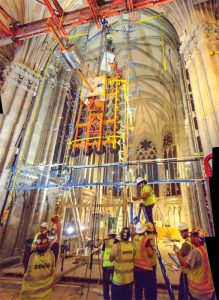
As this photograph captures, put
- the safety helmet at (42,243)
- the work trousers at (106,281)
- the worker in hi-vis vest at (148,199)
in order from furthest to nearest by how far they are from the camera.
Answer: the worker in hi-vis vest at (148,199)
the work trousers at (106,281)
the safety helmet at (42,243)

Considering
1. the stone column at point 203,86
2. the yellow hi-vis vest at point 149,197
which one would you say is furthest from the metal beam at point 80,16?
the yellow hi-vis vest at point 149,197

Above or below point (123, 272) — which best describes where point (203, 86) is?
above

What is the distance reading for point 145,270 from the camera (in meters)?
3.89

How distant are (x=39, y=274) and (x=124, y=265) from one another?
5.19 feet

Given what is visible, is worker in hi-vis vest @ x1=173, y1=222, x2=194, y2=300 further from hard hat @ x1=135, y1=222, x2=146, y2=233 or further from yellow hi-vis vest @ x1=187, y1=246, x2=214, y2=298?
hard hat @ x1=135, y1=222, x2=146, y2=233

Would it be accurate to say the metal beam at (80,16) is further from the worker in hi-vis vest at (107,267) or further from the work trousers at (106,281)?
the work trousers at (106,281)

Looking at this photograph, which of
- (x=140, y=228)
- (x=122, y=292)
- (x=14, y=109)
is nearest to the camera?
(x=122, y=292)

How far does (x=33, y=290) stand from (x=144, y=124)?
23.5 meters

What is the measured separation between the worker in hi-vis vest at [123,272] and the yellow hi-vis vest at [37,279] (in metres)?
1.25

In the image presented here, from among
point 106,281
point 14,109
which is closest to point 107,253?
point 106,281

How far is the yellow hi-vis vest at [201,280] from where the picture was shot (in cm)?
330

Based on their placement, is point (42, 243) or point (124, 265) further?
point (124, 265)

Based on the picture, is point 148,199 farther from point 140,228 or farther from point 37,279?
point 37,279

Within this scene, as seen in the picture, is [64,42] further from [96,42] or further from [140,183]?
[96,42]
